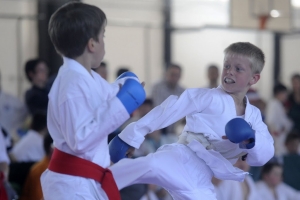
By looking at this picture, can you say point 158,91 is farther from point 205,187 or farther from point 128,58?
point 205,187

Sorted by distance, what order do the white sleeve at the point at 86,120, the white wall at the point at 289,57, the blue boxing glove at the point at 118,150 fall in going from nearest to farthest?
the white sleeve at the point at 86,120 < the blue boxing glove at the point at 118,150 < the white wall at the point at 289,57

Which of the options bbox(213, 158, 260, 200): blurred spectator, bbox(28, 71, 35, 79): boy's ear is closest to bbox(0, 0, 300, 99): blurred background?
bbox(28, 71, 35, 79): boy's ear

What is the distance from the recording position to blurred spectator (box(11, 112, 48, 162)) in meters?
4.83

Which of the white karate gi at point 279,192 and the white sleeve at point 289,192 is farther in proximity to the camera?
the white sleeve at point 289,192

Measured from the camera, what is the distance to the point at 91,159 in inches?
86.6

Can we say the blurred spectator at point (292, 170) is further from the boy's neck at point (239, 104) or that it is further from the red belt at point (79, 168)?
the red belt at point (79, 168)

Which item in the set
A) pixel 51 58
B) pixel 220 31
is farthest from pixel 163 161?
pixel 220 31

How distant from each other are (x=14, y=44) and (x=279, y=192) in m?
3.88

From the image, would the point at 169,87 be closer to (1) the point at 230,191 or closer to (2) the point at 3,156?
(1) the point at 230,191

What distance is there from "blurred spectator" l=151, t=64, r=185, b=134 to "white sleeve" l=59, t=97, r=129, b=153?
13.7 ft

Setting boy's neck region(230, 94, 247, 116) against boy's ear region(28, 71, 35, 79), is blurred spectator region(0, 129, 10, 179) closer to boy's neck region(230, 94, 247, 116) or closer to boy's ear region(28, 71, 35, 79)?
boy's neck region(230, 94, 247, 116)

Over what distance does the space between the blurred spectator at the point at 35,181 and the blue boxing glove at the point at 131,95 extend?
7.40ft

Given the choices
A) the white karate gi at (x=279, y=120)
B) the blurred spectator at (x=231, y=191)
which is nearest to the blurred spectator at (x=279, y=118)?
the white karate gi at (x=279, y=120)

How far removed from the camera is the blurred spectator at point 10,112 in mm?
5293
